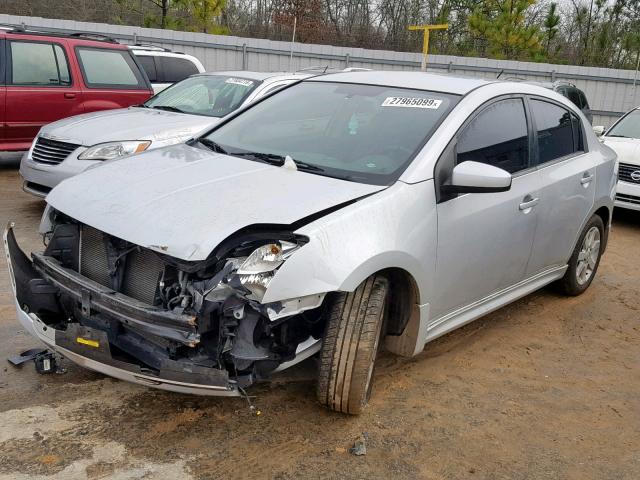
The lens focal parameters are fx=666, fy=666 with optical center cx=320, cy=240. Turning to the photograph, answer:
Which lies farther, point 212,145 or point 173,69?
point 173,69

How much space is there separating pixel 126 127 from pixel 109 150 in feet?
1.46

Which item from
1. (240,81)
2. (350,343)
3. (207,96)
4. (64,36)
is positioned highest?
(64,36)

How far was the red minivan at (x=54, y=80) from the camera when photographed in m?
8.51

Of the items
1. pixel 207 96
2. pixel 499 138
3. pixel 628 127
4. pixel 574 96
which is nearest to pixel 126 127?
pixel 207 96

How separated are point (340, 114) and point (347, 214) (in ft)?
3.99

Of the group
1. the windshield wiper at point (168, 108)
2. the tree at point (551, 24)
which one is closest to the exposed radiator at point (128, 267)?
the windshield wiper at point (168, 108)

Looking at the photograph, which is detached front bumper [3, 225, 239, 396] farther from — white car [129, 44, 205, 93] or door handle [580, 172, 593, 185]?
white car [129, 44, 205, 93]

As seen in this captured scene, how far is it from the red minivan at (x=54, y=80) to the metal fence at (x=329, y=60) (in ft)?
28.2

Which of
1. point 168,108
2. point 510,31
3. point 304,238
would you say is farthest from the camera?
point 510,31

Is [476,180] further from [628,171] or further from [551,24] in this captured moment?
[551,24]

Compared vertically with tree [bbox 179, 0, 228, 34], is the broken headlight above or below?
below

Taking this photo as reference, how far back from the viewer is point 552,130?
15.9ft

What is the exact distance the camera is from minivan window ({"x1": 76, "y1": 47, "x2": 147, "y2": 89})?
902cm

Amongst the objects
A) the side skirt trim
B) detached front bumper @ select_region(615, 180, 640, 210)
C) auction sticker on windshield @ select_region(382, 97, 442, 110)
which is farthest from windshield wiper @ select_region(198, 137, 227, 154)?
detached front bumper @ select_region(615, 180, 640, 210)
